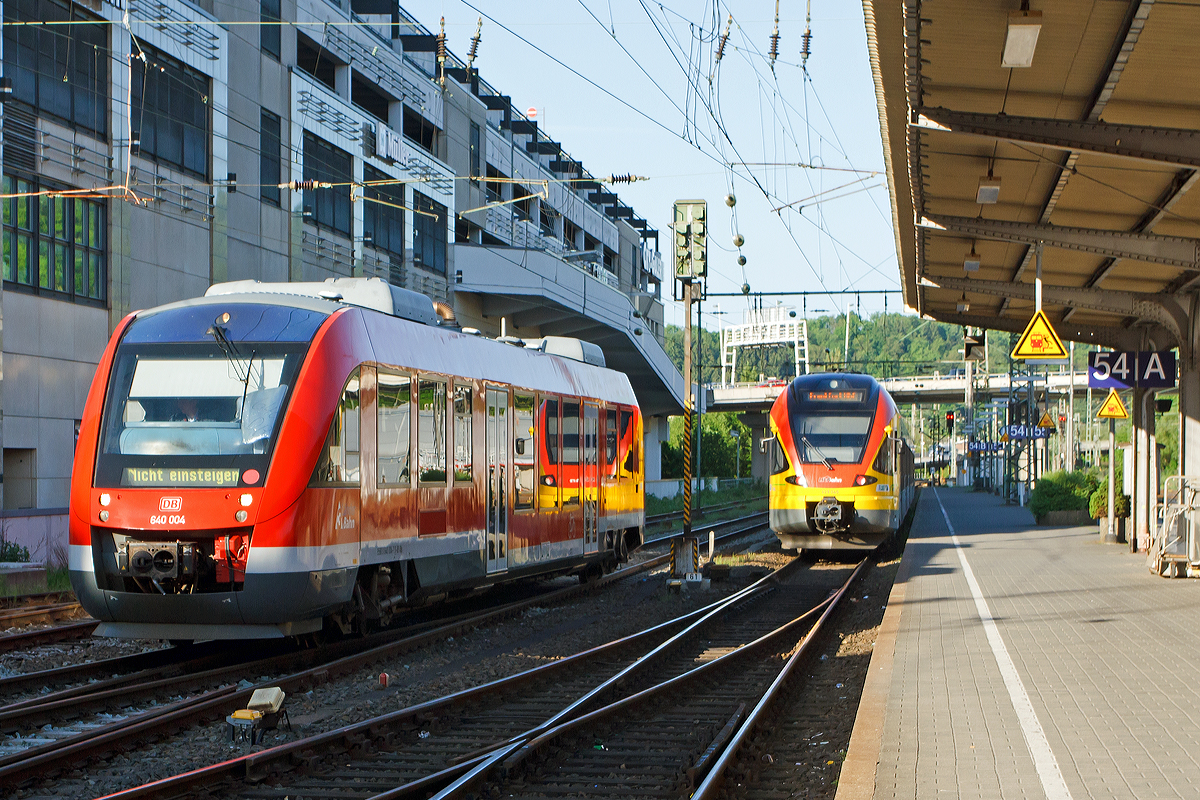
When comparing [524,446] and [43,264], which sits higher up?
[43,264]

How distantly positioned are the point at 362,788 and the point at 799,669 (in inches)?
223

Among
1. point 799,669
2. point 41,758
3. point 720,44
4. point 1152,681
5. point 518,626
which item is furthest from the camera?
point 720,44

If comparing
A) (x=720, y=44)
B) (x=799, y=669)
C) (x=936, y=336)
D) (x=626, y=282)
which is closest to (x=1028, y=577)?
(x=799, y=669)

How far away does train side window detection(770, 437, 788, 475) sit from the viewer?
22984mm

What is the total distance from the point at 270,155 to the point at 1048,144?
25.2 metres

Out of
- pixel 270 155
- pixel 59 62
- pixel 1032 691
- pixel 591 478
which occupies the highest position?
pixel 59 62

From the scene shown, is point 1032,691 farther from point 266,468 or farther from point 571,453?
point 571,453

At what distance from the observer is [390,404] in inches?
478

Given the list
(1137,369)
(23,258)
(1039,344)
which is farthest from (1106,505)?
(23,258)

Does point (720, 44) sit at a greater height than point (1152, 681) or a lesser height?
greater

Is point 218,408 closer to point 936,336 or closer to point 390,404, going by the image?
point 390,404

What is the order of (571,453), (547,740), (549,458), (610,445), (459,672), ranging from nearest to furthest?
(547,740) → (459,672) → (549,458) → (571,453) → (610,445)

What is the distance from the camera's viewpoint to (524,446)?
15820 millimetres

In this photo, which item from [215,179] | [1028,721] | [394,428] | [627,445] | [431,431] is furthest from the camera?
[215,179]
